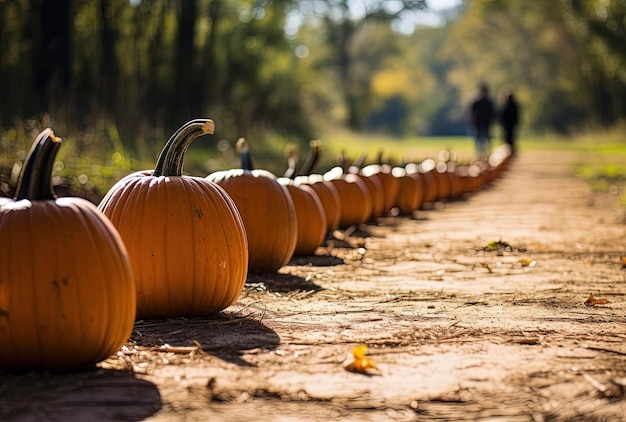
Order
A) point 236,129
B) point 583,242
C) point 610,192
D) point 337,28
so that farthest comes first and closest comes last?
point 337,28, point 236,129, point 610,192, point 583,242

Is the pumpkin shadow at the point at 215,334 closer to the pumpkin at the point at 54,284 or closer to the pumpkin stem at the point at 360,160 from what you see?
the pumpkin at the point at 54,284

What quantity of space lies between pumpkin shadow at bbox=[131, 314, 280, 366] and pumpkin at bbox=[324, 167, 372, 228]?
4.36 metres

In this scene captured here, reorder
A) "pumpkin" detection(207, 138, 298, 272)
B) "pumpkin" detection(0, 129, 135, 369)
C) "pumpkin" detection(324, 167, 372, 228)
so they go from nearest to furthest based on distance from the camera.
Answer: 1. "pumpkin" detection(0, 129, 135, 369)
2. "pumpkin" detection(207, 138, 298, 272)
3. "pumpkin" detection(324, 167, 372, 228)

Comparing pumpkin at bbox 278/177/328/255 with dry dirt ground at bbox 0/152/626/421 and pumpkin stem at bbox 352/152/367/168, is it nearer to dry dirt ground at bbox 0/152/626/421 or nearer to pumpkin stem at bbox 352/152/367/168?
dry dirt ground at bbox 0/152/626/421

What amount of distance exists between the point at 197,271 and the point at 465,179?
1116 cm

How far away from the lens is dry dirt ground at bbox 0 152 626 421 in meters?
2.85

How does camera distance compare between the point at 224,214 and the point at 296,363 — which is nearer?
the point at 296,363

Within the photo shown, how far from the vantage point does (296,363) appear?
3385mm

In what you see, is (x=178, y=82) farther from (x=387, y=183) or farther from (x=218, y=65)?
(x=387, y=183)

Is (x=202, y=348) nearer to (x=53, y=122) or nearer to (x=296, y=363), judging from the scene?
(x=296, y=363)

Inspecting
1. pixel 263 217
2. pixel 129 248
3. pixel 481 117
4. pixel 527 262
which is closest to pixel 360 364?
pixel 129 248

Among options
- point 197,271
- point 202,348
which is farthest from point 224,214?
point 202,348

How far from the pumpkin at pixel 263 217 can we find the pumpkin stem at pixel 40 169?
2.38 m

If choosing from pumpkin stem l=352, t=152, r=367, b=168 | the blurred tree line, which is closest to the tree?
the blurred tree line
